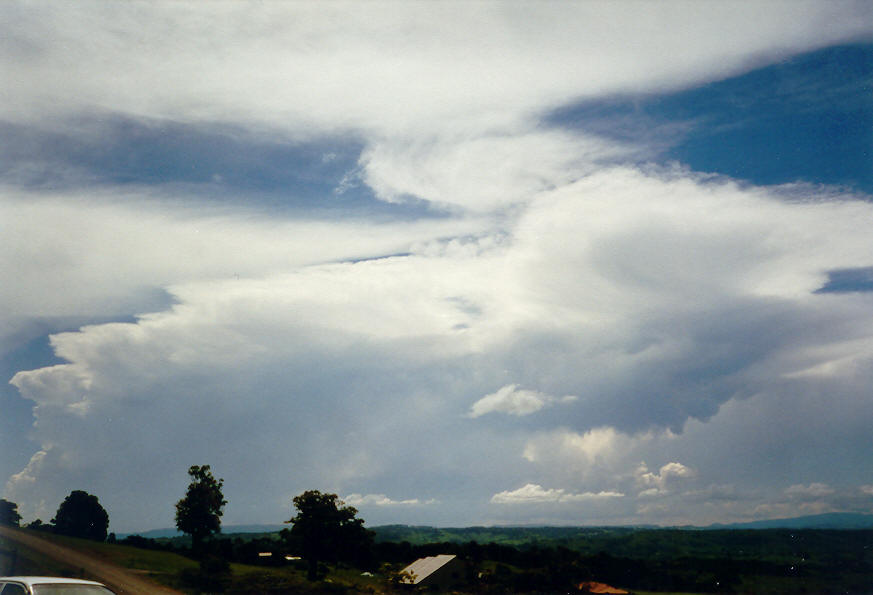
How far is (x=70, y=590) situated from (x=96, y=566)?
40.2 m

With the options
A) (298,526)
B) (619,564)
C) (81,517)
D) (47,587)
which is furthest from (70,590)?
(619,564)

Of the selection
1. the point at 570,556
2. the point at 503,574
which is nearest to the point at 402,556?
the point at 503,574

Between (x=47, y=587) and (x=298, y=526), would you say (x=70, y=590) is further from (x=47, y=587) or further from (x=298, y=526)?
(x=298, y=526)

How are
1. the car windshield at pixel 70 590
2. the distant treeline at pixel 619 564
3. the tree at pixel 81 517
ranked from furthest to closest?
1. the tree at pixel 81 517
2. the distant treeline at pixel 619 564
3. the car windshield at pixel 70 590

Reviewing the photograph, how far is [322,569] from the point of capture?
4812cm

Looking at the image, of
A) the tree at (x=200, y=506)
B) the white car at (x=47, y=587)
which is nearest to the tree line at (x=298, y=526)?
the tree at (x=200, y=506)

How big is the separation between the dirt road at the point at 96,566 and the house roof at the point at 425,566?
16747 mm

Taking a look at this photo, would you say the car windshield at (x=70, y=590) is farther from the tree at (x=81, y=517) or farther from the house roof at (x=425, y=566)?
the tree at (x=81, y=517)

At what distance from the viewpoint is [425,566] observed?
51156mm

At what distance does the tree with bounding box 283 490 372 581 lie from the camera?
48250mm

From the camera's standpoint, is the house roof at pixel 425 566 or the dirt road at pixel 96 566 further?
Result: the house roof at pixel 425 566

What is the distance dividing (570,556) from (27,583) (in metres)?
57.5

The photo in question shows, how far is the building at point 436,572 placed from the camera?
1898 inches

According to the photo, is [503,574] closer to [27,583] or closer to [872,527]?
[27,583]
